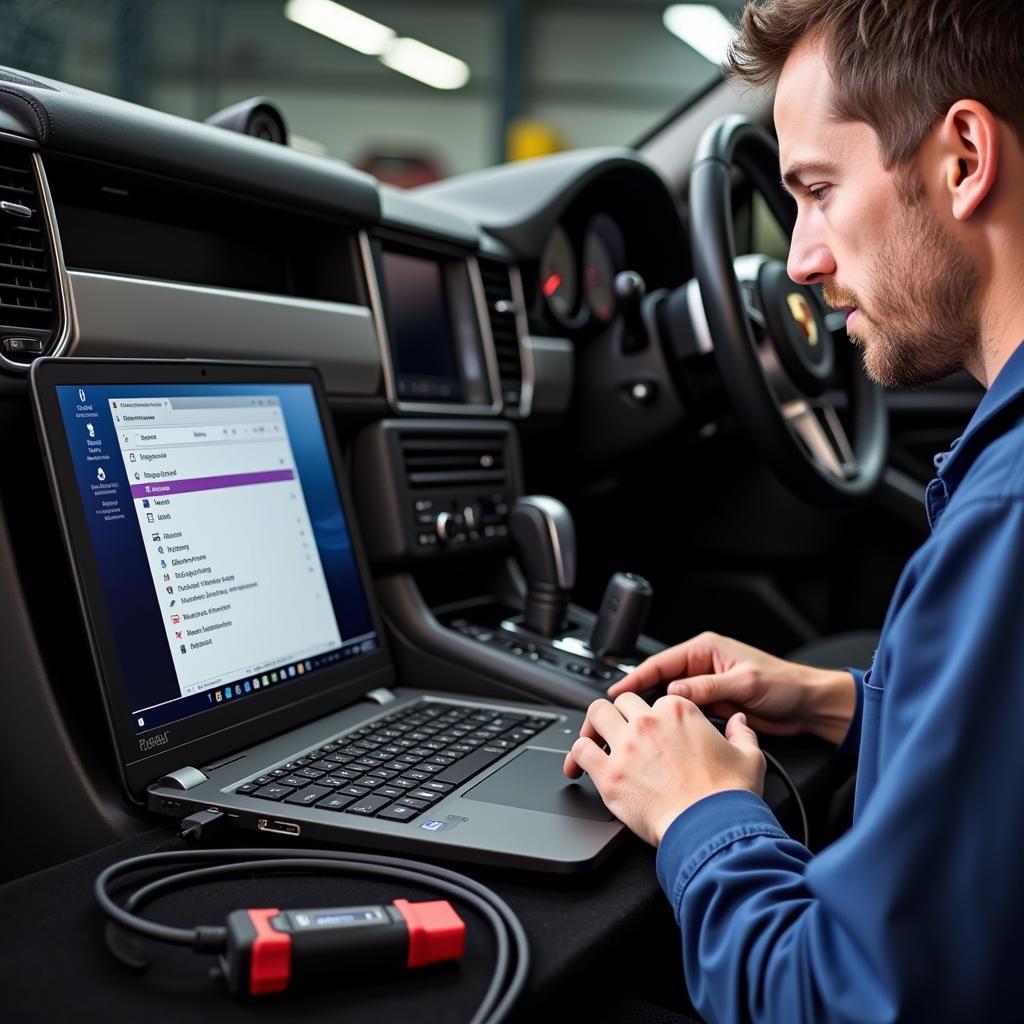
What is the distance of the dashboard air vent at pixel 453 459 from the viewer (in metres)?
1.22

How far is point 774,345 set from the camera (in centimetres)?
141

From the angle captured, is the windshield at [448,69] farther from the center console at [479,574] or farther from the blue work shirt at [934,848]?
the blue work shirt at [934,848]

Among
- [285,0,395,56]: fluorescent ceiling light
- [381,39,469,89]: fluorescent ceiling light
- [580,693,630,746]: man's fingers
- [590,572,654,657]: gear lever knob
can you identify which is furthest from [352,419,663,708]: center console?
[381,39,469,89]: fluorescent ceiling light

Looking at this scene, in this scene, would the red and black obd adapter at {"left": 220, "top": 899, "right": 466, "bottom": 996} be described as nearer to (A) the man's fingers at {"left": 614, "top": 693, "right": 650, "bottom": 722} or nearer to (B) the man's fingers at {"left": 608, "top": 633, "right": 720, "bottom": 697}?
(A) the man's fingers at {"left": 614, "top": 693, "right": 650, "bottom": 722}

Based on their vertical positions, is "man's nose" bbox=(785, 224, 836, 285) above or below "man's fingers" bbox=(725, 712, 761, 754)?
above

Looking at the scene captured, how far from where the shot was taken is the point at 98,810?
71 cm

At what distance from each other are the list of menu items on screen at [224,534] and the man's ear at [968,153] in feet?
1.84

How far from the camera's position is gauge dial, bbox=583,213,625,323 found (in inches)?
66.6

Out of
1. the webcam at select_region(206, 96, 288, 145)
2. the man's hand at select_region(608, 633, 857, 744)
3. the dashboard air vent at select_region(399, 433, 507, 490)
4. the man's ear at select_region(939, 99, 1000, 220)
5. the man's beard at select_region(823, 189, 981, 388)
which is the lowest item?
the man's hand at select_region(608, 633, 857, 744)

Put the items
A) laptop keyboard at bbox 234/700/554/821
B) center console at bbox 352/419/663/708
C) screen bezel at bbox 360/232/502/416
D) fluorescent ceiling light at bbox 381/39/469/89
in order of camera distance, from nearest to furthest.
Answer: laptop keyboard at bbox 234/700/554/821 < center console at bbox 352/419/663/708 < screen bezel at bbox 360/232/502/416 < fluorescent ceiling light at bbox 381/39/469/89

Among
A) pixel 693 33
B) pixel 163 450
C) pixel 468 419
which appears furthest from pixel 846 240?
pixel 693 33

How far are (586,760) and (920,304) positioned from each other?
0.35m

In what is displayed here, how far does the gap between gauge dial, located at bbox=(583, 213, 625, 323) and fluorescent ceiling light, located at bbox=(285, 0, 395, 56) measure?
6.50m

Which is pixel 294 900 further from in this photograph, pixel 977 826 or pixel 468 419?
pixel 468 419
